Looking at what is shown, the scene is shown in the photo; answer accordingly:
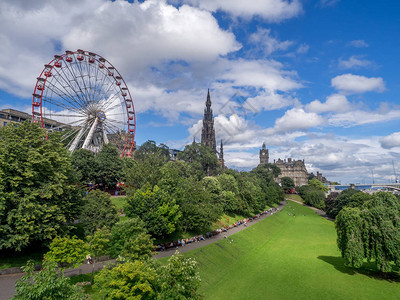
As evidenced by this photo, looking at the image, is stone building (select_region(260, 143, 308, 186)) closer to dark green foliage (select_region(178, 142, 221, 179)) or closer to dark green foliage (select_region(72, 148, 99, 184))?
dark green foliage (select_region(178, 142, 221, 179))

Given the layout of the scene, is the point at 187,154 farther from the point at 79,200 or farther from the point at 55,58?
the point at 79,200

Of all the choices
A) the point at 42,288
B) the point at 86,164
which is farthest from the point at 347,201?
the point at 42,288

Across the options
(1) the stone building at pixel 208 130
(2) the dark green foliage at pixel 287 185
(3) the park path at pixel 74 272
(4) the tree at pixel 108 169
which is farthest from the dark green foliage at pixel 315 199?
(4) the tree at pixel 108 169

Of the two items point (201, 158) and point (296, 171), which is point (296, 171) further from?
point (201, 158)

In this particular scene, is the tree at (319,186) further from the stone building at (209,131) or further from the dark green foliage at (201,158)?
the dark green foliage at (201,158)

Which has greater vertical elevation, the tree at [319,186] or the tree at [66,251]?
the tree at [319,186]

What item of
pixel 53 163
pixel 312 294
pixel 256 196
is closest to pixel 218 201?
pixel 256 196
